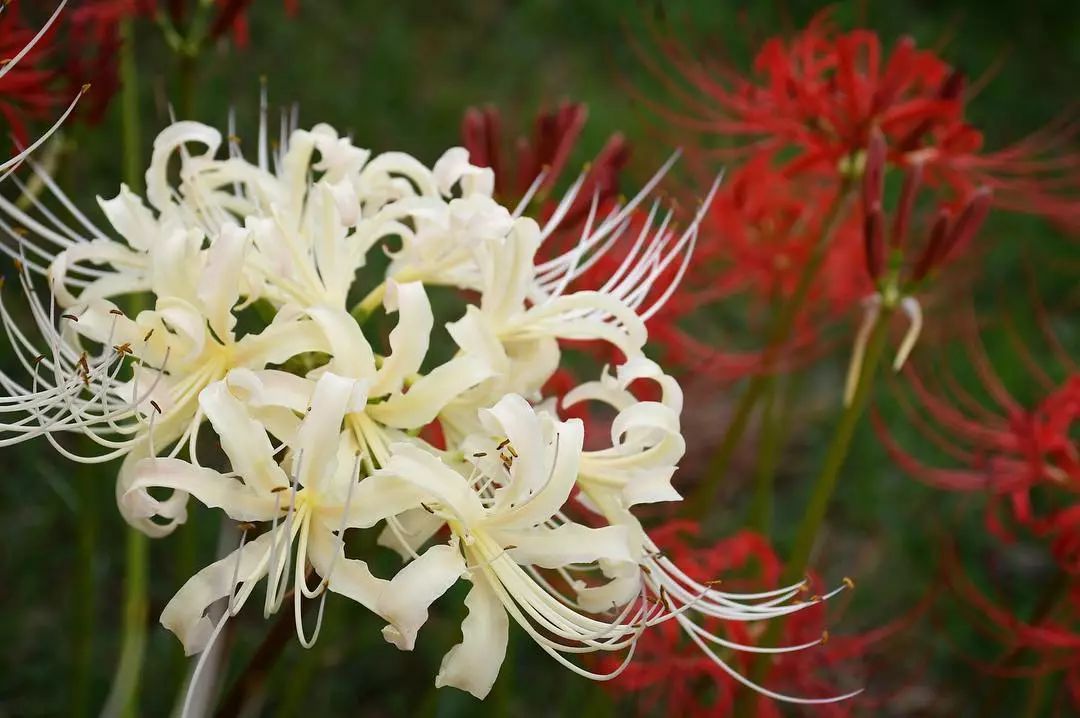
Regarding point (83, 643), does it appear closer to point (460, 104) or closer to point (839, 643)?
point (839, 643)

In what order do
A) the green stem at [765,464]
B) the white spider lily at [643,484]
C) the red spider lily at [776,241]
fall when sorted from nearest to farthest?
the white spider lily at [643,484], the green stem at [765,464], the red spider lily at [776,241]

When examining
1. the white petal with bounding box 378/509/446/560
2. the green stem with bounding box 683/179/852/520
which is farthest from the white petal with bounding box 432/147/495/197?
the green stem with bounding box 683/179/852/520

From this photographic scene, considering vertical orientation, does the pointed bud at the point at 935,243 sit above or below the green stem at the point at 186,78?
above

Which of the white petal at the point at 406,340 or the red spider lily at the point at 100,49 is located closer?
the white petal at the point at 406,340

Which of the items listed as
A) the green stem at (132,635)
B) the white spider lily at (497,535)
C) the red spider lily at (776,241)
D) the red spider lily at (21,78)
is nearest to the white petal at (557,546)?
the white spider lily at (497,535)

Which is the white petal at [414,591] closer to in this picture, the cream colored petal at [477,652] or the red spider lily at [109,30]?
the cream colored petal at [477,652]

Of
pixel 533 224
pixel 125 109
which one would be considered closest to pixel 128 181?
pixel 125 109

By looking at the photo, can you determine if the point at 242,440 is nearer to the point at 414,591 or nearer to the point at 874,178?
the point at 414,591
